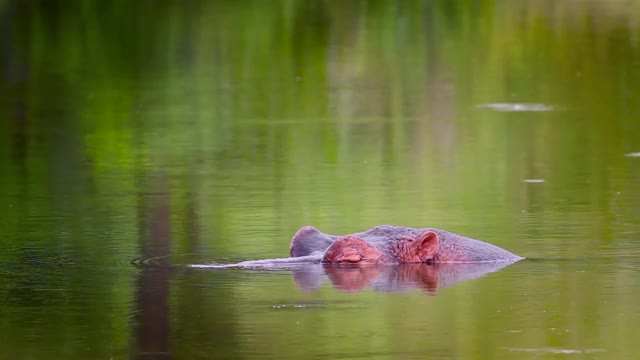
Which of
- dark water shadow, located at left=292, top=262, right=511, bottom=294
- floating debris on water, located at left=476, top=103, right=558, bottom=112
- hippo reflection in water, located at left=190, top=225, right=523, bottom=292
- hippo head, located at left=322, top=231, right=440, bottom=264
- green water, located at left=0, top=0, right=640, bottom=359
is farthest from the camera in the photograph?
floating debris on water, located at left=476, top=103, right=558, bottom=112

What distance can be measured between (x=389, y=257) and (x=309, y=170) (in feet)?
20.7

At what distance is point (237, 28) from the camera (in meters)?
35.1

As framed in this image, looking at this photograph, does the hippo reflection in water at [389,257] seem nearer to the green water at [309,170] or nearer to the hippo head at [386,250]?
the hippo head at [386,250]

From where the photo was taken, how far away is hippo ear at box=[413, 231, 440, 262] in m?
11.8

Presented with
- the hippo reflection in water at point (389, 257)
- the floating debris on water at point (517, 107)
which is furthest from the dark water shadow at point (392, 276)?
the floating debris on water at point (517, 107)

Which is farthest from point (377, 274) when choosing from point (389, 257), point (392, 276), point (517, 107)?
point (517, 107)

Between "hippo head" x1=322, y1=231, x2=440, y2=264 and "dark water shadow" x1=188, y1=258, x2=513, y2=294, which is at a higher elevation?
"hippo head" x1=322, y1=231, x2=440, y2=264

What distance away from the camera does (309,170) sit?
18.1 meters

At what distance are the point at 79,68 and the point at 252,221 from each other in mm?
16963

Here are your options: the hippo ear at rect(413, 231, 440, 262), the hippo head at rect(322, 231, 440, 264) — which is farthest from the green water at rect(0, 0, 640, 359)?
the hippo ear at rect(413, 231, 440, 262)

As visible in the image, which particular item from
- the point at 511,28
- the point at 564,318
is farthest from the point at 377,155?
the point at 511,28

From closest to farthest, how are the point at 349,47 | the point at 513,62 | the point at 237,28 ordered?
the point at 513,62, the point at 349,47, the point at 237,28

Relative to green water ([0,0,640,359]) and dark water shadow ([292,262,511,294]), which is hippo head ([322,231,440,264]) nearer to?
dark water shadow ([292,262,511,294])

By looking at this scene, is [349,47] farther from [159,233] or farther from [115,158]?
[159,233]
